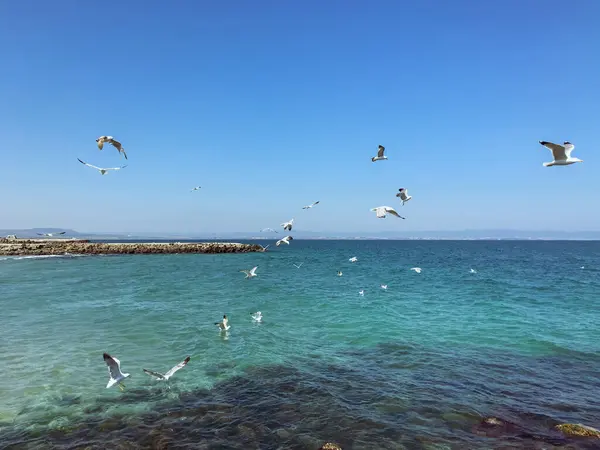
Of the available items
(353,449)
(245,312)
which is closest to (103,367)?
(353,449)

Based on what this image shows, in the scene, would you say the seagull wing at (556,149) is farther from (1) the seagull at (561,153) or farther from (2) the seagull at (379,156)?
(2) the seagull at (379,156)

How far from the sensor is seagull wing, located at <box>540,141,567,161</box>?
9562 millimetres

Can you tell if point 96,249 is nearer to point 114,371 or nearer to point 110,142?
point 110,142

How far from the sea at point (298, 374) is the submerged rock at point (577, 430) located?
17cm

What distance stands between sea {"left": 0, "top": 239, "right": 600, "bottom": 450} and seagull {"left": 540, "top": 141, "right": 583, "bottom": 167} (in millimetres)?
6179

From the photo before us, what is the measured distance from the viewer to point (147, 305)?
80.6 ft

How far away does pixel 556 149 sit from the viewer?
9734 mm

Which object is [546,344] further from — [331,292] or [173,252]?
[173,252]

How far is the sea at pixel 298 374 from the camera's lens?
8648 millimetres

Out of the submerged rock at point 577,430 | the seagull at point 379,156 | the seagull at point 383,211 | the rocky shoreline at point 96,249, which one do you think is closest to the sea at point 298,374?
the submerged rock at point 577,430

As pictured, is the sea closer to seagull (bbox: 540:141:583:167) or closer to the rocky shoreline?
seagull (bbox: 540:141:583:167)

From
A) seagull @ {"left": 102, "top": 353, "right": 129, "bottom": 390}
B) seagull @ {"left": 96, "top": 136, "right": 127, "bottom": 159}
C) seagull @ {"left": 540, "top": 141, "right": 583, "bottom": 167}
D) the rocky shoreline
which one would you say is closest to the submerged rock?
seagull @ {"left": 540, "top": 141, "right": 583, "bottom": 167}

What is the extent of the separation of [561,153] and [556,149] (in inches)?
9.0

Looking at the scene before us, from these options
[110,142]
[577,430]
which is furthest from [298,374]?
[110,142]
